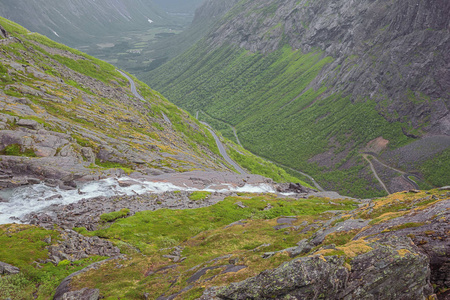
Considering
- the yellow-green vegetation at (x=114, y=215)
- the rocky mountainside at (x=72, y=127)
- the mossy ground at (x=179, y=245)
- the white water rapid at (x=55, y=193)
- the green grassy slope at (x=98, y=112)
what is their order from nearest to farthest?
1. the mossy ground at (x=179, y=245)
2. the white water rapid at (x=55, y=193)
3. the yellow-green vegetation at (x=114, y=215)
4. the rocky mountainside at (x=72, y=127)
5. the green grassy slope at (x=98, y=112)

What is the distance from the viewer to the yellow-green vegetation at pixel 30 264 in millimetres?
22922

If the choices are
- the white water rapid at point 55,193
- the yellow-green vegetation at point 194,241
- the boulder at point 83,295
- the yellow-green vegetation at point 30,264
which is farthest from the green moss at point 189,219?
the boulder at point 83,295

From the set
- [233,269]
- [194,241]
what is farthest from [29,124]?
[233,269]

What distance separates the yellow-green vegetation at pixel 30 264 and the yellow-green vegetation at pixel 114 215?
873 centimetres

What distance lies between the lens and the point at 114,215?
40719mm

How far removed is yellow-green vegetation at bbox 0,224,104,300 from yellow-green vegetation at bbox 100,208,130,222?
8735 mm

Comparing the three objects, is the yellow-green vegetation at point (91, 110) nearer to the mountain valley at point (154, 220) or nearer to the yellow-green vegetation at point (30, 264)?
the mountain valley at point (154, 220)

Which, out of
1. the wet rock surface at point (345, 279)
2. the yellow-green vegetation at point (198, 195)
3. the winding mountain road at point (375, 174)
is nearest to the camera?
the wet rock surface at point (345, 279)

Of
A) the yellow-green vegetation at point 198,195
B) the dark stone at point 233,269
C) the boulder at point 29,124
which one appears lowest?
the yellow-green vegetation at point 198,195

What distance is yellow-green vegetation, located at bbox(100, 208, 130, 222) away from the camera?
39469mm

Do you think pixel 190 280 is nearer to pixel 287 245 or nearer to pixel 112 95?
pixel 287 245

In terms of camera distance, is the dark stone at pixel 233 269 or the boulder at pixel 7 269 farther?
the boulder at pixel 7 269

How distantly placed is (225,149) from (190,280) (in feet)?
390

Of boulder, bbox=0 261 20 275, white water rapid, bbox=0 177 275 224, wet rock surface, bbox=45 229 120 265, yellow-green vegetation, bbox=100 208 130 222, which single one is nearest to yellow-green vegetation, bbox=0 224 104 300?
boulder, bbox=0 261 20 275
